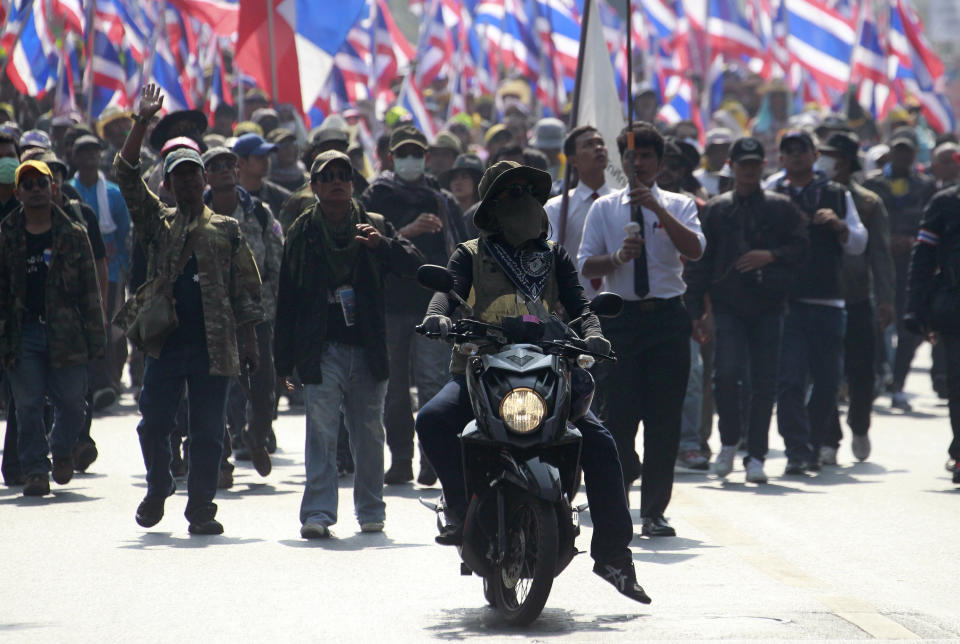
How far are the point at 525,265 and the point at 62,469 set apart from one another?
434 cm

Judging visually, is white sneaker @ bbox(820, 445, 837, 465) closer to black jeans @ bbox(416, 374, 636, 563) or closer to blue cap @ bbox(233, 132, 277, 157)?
blue cap @ bbox(233, 132, 277, 157)

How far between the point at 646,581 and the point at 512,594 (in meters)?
1.18

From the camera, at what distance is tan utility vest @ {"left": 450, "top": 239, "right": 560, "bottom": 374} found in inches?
289

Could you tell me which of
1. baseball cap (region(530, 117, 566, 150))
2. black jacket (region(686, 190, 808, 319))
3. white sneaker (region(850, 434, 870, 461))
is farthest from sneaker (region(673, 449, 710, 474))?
baseball cap (region(530, 117, 566, 150))

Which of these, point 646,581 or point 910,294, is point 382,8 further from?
point 646,581

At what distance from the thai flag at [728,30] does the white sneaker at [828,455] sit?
14086 mm

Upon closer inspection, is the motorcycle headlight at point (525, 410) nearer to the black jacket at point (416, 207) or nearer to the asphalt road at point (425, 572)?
the asphalt road at point (425, 572)

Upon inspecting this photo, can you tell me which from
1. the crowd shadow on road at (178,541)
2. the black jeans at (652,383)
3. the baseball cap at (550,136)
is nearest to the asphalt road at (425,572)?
the crowd shadow on road at (178,541)

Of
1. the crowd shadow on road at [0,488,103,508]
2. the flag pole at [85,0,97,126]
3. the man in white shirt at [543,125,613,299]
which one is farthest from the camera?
the flag pole at [85,0,97,126]

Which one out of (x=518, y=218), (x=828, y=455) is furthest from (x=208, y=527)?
(x=828, y=455)

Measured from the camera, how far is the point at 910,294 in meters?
11.9

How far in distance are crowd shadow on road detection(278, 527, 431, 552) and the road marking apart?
1625mm

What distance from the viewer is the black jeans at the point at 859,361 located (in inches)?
516

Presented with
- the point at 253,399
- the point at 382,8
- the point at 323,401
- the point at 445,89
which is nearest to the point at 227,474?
the point at 253,399
